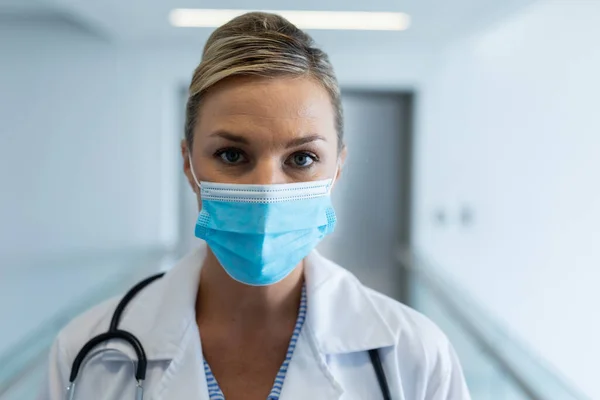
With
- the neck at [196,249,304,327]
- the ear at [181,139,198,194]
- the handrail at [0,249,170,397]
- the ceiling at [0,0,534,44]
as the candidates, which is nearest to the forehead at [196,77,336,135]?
the ear at [181,139,198,194]

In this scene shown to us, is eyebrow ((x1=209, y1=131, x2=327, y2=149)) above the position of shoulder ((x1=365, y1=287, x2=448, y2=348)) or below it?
above

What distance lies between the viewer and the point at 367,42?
9.78ft

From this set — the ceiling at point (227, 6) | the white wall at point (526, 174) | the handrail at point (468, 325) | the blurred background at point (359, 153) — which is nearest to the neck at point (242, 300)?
the handrail at point (468, 325)

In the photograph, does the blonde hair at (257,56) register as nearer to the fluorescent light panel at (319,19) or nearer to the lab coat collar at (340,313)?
the lab coat collar at (340,313)

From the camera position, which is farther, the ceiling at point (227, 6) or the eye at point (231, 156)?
the ceiling at point (227, 6)

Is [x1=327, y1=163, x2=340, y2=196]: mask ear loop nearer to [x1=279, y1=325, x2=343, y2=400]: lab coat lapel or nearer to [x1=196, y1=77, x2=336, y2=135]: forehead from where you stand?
[x1=196, y1=77, x2=336, y2=135]: forehead

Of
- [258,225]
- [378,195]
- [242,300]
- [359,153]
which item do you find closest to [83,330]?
[242,300]

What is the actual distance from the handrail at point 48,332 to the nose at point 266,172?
3.26 ft

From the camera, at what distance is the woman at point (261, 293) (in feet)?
2.98

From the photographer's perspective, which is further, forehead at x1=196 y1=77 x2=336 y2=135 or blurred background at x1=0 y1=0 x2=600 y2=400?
blurred background at x1=0 y1=0 x2=600 y2=400

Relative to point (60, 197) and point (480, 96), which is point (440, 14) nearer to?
point (480, 96)

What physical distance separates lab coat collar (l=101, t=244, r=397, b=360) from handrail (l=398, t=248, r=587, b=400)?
0.50 meters

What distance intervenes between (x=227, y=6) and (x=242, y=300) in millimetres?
1735

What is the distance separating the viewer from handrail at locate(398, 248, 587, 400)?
4.12ft
